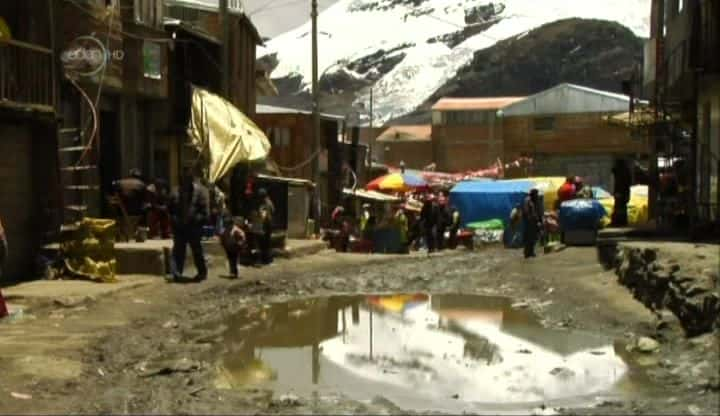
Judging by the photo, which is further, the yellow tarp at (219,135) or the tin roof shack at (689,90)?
the yellow tarp at (219,135)

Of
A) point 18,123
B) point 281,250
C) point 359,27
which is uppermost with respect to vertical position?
point 359,27

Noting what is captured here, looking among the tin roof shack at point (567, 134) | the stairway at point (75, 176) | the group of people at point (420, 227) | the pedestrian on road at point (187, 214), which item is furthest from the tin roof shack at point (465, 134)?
the pedestrian on road at point (187, 214)

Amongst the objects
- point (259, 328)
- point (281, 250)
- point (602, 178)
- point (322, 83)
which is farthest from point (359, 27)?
point (259, 328)

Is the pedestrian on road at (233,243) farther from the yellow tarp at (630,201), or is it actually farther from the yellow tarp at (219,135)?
the yellow tarp at (630,201)

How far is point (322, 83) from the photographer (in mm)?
117375

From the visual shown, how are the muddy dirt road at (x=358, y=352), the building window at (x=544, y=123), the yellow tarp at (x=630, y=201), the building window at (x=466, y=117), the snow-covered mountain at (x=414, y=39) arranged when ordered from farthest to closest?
1. the snow-covered mountain at (x=414, y=39)
2. the building window at (x=466, y=117)
3. the building window at (x=544, y=123)
4. the yellow tarp at (x=630, y=201)
5. the muddy dirt road at (x=358, y=352)

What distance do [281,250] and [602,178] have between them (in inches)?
1503

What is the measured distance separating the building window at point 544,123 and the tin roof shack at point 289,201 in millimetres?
29770

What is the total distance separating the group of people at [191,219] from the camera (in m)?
17.2

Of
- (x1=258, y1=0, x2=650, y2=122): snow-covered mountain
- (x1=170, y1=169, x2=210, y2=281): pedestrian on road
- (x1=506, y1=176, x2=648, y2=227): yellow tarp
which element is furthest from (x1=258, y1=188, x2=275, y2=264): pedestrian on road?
(x1=258, y1=0, x2=650, y2=122): snow-covered mountain

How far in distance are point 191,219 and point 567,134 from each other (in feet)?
153

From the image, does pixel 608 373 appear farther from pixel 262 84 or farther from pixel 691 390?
pixel 262 84

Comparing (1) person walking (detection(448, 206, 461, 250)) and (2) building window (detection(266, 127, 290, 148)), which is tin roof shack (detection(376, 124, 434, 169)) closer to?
(2) building window (detection(266, 127, 290, 148))

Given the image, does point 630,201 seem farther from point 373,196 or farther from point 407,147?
point 407,147
